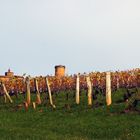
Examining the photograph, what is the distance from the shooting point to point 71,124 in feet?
87.0

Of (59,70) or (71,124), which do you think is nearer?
(71,124)

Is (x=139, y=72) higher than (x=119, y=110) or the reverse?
higher

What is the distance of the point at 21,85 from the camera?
7125cm

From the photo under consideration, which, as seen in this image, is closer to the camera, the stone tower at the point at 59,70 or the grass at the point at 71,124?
the grass at the point at 71,124

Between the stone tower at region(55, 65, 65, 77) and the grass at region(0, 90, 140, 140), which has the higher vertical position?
the stone tower at region(55, 65, 65, 77)

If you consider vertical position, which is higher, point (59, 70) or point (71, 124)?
point (59, 70)

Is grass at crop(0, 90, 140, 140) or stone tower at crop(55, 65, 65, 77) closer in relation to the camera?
grass at crop(0, 90, 140, 140)

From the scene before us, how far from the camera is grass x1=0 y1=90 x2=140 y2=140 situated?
878 inches

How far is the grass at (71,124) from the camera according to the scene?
22.3 metres

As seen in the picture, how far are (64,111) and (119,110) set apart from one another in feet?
13.8

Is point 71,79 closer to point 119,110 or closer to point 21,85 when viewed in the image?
point 21,85

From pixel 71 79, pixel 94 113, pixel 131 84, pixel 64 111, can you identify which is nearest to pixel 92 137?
pixel 94 113

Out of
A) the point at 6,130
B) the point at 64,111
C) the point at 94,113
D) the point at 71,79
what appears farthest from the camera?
the point at 71,79

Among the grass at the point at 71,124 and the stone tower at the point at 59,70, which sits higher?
the stone tower at the point at 59,70
